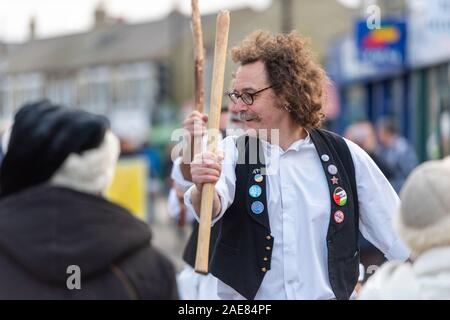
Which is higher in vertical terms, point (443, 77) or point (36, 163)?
point (443, 77)

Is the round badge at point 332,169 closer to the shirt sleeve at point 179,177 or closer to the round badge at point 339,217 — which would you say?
the round badge at point 339,217

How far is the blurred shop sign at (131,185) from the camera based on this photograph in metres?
13.9

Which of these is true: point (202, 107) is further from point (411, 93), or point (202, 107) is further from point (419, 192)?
point (411, 93)

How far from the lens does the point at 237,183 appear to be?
3.55 metres

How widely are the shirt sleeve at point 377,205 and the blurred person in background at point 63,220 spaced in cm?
131

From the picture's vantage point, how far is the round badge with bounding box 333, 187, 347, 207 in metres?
3.50

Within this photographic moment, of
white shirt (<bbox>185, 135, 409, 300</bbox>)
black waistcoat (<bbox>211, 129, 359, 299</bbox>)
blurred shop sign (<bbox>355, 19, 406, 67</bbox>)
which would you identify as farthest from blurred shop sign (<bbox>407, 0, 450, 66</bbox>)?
black waistcoat (<bbox>211, 129, 359, 299</bbox>)

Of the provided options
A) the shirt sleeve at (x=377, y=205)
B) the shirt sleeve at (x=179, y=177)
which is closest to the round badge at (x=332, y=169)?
the shirt sleeve at (x=377, y=205)

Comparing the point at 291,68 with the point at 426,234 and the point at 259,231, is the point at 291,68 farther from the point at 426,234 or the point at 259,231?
the point at 426,234

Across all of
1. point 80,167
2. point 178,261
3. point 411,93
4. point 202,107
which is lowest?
point 178,261

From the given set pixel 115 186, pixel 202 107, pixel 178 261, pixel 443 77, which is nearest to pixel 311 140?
pixel 202 107

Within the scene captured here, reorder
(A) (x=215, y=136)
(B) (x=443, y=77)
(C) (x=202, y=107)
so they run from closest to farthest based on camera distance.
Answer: (A) (x=215, y=136) → (C) (x=202, y=107) → (B) (x=443, y=77)

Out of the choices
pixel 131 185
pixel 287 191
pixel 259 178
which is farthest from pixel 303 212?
pixel 131 185

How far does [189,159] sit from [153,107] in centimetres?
4992
